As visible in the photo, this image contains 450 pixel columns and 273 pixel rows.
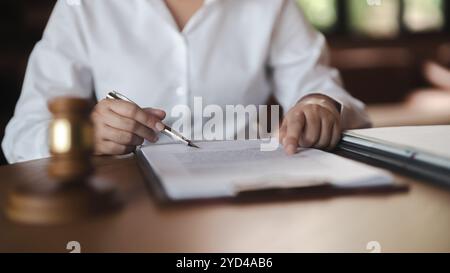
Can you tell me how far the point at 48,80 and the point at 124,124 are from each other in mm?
279

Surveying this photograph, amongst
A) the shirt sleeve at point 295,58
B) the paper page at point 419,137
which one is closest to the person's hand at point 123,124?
the paper page at point 419,137

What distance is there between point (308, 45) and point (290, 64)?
0.05 metres

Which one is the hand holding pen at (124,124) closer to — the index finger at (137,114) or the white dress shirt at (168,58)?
the index finger at (137,114)

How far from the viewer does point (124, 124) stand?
506 millimetres

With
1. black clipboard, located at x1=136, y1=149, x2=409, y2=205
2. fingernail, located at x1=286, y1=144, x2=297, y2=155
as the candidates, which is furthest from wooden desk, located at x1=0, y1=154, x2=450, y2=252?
fingernail, located at x1=286, y1=144, x2=297, y2=155

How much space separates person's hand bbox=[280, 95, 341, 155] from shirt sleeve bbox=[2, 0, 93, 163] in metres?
0.31

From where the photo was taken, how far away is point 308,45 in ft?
2.86

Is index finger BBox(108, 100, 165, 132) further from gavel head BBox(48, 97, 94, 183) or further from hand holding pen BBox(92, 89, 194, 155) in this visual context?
gavel head BBox(48, 97, 94, 183)

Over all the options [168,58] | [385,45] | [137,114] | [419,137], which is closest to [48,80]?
[168,58]

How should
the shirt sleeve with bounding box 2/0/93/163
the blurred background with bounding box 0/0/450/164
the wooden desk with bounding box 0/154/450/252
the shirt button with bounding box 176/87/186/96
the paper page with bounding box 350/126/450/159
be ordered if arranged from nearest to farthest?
the wooden desk with bounding box 0/154/450/252 → the paper page with bounding box 350/126/450/159 → the shirt sleeve with bounding box 2/0/93/163 → the shirt button with bounding box 176/87/186/96 → the blurred background with bounding box 0/0/450/164

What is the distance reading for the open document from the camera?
0.36 m

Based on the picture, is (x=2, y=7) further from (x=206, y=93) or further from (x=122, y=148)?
(x=122, y=148)

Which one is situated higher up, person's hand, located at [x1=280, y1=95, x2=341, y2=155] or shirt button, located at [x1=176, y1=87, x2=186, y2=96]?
shirt button, located at [x1=176, y1=87, x2=186, y2=96]

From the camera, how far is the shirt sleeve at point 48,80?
657mm
